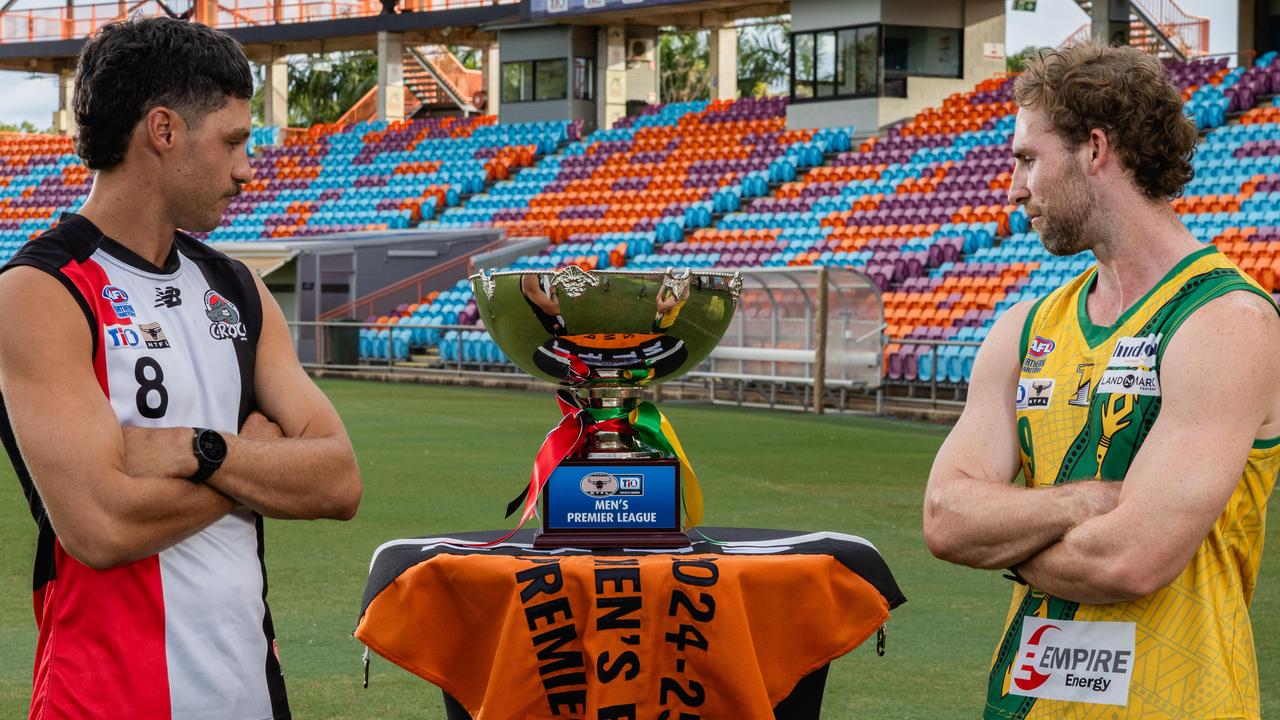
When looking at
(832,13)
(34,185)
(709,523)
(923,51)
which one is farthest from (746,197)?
(34,185)

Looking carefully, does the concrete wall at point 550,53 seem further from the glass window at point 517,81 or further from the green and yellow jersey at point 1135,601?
the green and yellow jersey at point 1135,601

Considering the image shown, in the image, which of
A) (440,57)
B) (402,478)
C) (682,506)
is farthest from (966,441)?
(440,57)

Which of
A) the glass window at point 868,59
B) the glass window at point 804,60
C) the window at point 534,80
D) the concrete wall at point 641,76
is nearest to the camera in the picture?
the glass window at point 868,59

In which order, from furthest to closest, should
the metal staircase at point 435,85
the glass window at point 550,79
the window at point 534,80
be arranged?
1. the metal staircase at point 435,85
2. the window at point 534,80
3. the glass window at point 550,79

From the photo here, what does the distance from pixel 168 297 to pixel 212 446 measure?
25cm

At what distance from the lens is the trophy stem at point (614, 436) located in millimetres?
2846

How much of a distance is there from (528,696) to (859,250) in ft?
67.6

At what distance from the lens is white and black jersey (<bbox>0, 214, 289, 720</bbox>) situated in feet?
7.39

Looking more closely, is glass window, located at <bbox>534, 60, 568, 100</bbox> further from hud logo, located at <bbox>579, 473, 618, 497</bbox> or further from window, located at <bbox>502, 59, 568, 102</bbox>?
hud logo, located at <bbox>579, 473, 618, 497</bbox>

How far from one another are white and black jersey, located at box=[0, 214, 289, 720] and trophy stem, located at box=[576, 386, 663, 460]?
689 mm

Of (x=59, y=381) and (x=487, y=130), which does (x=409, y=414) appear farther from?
(x=487, y=130)

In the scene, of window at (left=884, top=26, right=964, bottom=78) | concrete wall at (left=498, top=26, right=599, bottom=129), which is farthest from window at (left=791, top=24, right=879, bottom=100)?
concrete wall at (left=498, top=26, right=599, bottom=129)

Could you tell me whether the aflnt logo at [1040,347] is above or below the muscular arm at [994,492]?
above

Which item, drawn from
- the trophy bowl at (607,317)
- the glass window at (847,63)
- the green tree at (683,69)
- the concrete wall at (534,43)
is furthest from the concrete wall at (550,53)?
A: the trophy bowl at (607,317)
